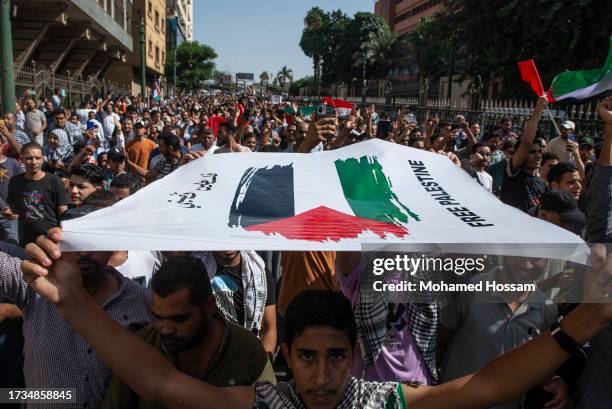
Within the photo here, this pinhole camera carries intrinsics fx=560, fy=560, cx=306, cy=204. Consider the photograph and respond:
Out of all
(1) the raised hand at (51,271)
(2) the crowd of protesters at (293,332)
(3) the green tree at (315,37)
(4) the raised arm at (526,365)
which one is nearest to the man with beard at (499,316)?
(2) the crowd of protesters at (293,332)

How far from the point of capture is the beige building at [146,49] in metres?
43.3

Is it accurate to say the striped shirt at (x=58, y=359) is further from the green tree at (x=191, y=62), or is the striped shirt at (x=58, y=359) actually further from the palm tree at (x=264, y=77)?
the palm tree at (x=264, y=77)

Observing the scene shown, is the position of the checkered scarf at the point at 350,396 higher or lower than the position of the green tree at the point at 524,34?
lower

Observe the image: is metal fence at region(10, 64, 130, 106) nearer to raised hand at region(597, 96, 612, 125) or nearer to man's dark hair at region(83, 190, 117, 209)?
man's dark hair at region(83, 190, 117, 209)

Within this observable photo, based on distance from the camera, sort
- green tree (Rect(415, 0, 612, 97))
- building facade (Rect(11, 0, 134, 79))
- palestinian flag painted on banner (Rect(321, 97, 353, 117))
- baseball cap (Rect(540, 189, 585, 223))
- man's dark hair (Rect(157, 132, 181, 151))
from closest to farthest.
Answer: baseball cap (Rect(540, 189, 585, 223)) → man's dark hair (Rect(157, 132, 181, 151)) → palestinian flag painted on banner (Rect(321, 97, 353, 117)) → green tree (Rect(415, 0, 612, 97)) → building facade (Rect(11, 0, 134, 79))

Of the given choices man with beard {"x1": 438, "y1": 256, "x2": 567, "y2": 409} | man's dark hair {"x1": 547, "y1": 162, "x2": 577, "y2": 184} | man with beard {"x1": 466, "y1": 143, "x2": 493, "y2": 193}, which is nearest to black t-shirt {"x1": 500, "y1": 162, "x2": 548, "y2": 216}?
man's dark hair {"x1": 547, "y1": 162, "x2": 577, "y2": 184}

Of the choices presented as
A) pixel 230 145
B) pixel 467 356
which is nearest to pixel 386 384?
pixel 467 356

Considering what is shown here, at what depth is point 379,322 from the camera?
269cm

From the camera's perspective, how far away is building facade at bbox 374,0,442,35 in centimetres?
7012

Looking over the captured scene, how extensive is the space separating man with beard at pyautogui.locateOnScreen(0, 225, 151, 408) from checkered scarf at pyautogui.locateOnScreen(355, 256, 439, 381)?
40.7 inches

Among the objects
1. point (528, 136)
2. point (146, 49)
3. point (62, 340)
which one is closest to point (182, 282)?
point (62, 340)

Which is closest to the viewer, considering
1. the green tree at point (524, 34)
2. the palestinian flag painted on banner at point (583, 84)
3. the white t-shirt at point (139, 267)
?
the white t-shirt at point (139, 267)

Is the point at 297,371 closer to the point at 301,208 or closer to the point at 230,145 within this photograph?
the point at 301,208

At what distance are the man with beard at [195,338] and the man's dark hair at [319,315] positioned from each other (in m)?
Answer: 0.33
